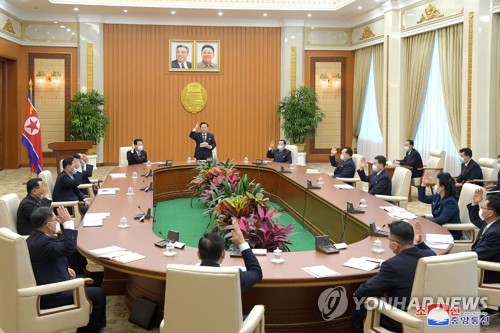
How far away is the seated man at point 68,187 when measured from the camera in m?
6.92

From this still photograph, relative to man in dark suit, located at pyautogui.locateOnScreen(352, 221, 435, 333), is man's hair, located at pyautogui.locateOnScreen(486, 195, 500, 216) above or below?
above

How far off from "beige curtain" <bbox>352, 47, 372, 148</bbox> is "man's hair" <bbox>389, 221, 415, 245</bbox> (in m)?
11.1

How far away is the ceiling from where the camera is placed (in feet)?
41.9

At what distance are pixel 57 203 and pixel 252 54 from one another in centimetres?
895

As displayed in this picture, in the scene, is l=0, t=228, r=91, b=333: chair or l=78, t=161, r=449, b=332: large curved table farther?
l=78, t=161, r=449, b=332: large curved table

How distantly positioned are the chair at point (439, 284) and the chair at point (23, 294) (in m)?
2.02

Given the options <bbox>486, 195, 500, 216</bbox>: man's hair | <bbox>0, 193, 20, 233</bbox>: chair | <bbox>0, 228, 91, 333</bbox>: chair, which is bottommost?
<bbox>0, 228, 91, 333</bbox>: chair

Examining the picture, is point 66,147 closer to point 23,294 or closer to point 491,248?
point 23,294

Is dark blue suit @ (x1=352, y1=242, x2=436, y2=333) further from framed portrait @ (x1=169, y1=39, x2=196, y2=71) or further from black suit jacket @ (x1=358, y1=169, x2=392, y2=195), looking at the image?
framed portrait @ (x1=169, y1=39, x2=196, y2=71)

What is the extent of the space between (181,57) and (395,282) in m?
11.9

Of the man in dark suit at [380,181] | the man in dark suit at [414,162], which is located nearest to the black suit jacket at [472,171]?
the man in dark suit at [414,162]

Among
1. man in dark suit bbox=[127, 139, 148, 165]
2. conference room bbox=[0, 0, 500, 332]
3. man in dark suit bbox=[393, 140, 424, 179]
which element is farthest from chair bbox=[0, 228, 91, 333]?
man in dark suit bbox=[393, 140, 424, 179]

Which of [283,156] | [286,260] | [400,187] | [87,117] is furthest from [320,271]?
[87,117]

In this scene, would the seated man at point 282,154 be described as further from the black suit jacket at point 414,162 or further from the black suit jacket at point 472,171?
the black suit jacket at point 472,171
